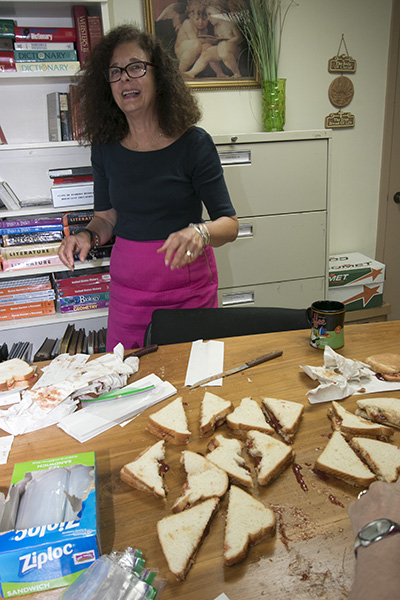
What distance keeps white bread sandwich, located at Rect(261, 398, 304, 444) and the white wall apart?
2343 mm

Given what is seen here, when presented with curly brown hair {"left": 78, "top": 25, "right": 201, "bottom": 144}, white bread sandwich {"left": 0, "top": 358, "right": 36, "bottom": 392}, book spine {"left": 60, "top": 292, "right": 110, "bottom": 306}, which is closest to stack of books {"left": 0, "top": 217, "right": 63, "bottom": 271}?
book spine {"left": 60, "top": 292, "right": 110, "bottom": 306}

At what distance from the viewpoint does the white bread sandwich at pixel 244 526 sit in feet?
2.27

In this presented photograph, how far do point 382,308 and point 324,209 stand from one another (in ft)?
3.04

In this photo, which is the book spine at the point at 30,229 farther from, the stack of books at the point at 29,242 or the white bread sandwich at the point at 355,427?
the white bread sandwich at the point at 355,427

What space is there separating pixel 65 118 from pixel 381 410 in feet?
6.74

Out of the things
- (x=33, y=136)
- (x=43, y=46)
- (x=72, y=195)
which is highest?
(x=43, y=46)

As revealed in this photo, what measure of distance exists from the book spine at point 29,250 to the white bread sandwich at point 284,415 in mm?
1701

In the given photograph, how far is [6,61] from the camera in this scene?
6.95 ft

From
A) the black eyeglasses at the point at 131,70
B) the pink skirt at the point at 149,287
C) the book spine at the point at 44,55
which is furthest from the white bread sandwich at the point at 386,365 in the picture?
the book spine at the point at 44,55

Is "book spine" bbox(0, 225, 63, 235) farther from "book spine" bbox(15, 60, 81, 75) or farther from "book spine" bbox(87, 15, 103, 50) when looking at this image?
"book spine" bbox(87, 15, 103, 50)

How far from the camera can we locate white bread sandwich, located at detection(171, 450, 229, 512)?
0.80 metres

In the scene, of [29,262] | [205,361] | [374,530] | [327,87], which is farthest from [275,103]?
[374,530]

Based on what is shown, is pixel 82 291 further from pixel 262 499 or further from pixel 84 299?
pixel 262 499

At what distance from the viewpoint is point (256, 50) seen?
276cm
